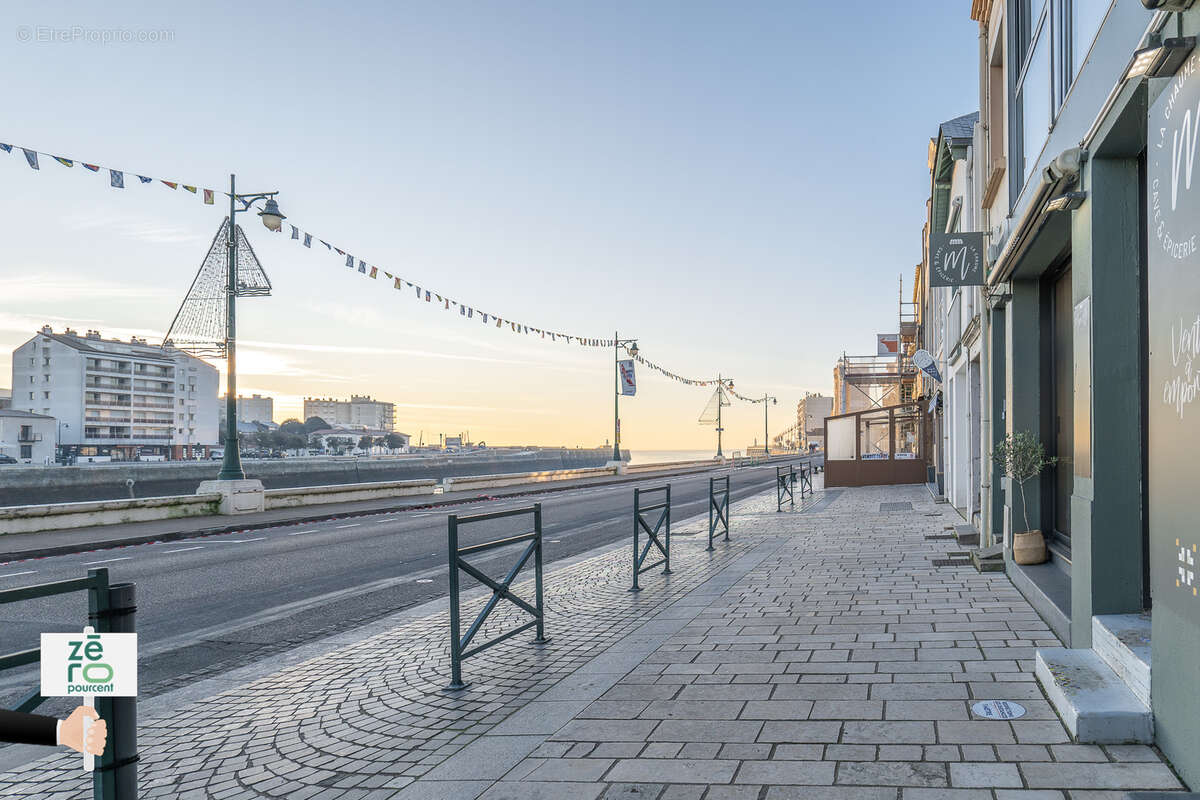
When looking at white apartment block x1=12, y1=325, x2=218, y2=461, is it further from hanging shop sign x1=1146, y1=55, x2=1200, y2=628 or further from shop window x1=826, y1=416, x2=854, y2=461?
hanging shop sign x1=1146, y1=55, x2=1200, y2=628

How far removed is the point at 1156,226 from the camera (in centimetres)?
387

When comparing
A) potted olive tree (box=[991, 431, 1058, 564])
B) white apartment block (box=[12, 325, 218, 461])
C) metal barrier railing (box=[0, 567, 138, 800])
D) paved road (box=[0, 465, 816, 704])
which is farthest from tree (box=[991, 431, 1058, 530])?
white apartment block (box=[12, 325, 218, 461])

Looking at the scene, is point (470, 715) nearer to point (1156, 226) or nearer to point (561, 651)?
point (561, 651)

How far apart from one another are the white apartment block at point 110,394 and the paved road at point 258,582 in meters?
88.6

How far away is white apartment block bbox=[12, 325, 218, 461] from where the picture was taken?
9731 centimetres

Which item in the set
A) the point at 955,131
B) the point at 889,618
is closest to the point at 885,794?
the point at 889,618

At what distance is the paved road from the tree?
6.57 meters

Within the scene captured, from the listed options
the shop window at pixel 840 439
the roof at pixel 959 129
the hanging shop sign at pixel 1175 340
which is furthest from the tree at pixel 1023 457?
the shop window at pixel 840 439

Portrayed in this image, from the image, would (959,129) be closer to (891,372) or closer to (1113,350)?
(1113,350)

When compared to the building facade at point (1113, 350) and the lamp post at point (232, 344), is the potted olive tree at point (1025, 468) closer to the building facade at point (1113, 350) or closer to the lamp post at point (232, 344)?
the building facade at point (1113, 350)

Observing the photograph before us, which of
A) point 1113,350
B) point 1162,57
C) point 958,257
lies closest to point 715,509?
point 958,257

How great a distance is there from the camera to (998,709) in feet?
15.1

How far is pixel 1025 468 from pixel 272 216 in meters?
15.9

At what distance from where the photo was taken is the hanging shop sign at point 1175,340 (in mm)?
3385
